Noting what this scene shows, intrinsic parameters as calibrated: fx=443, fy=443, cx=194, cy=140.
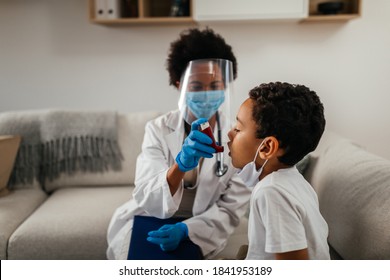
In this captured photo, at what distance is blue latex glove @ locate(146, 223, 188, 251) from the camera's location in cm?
86

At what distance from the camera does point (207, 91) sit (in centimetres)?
74

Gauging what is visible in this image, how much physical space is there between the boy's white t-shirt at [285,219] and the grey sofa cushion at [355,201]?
6 centimetres

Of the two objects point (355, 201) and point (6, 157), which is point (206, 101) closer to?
point (355, 201)

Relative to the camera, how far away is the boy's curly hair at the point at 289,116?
0.64 meters

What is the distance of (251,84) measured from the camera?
768 mm

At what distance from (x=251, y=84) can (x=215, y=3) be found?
1.93ft

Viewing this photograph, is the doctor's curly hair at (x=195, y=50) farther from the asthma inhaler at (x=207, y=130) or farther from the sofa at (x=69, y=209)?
the sofa at (x=69, y=209)

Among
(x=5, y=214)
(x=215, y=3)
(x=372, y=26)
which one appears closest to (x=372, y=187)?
(x=372, y=26)

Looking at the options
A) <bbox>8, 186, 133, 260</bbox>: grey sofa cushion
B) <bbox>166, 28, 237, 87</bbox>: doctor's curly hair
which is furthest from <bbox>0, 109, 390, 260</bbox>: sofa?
<bbox>166, 28, 237, 87</bbox>: doctor's curly hair

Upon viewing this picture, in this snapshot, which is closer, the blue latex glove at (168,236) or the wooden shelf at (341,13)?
the blue latex glove at (168,236)

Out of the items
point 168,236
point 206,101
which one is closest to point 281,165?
point 206,101

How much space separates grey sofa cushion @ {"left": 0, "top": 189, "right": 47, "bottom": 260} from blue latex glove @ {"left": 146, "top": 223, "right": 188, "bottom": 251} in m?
0.54

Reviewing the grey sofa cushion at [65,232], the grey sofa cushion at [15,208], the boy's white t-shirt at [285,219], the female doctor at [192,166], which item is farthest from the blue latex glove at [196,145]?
the grey sofa cushion at [15,208]
